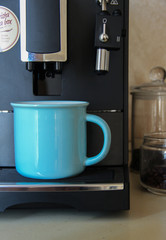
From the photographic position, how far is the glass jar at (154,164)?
63 centimetres

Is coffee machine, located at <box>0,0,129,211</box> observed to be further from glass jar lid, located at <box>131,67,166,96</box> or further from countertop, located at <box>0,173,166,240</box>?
glass jar lid, located at <box>131,67,166,96</box>

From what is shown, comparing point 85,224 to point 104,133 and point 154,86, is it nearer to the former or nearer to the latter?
point 104,133

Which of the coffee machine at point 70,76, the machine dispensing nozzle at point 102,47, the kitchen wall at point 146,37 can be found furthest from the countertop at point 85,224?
the kitchen wall at point 146,37

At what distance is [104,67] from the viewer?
0.57 meters

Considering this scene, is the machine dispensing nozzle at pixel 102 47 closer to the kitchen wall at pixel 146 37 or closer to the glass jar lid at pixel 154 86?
the glass jar lid at pixel 154 86

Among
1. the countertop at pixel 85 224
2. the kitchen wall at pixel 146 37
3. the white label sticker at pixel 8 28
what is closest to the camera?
the countertop at pixel 85 224

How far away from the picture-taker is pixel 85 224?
50 cm

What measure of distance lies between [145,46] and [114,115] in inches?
16.3

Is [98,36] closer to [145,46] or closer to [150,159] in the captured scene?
[150,159]

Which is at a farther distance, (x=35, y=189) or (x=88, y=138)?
(x=88, y=138)

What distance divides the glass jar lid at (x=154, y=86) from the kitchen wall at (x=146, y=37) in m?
0.10

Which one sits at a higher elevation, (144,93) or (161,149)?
(144,93)

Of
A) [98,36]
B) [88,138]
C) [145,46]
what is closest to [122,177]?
[88,138]

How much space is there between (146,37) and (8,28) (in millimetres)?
503
